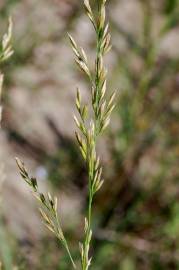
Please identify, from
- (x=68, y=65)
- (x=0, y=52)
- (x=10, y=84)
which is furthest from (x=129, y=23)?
(x=0, y=52)

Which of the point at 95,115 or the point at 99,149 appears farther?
the point at 99,149

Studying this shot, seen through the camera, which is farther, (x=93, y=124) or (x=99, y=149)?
(x=99, y=149)

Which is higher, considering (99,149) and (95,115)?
(95,115)

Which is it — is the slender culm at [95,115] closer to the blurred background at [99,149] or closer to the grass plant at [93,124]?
the grass plant at [93,124]

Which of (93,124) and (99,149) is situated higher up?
(93,124)

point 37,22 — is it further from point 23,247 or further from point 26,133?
point 23,247

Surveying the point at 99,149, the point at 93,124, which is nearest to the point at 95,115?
the point at 93,124

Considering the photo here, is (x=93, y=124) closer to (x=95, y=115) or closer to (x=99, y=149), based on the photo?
(x=95, y=115)

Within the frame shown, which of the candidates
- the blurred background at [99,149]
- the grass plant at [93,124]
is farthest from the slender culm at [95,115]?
the blurred background at [99,149]

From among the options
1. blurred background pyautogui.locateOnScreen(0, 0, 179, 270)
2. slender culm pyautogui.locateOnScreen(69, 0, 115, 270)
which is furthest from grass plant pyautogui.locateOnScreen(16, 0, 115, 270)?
blurred background pyautogui.locateOnScreen(0, 0, 179, 270)

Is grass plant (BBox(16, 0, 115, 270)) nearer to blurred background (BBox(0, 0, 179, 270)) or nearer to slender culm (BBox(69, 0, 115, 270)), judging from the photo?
slender culm (BBox(69, 0, 115, 270))
